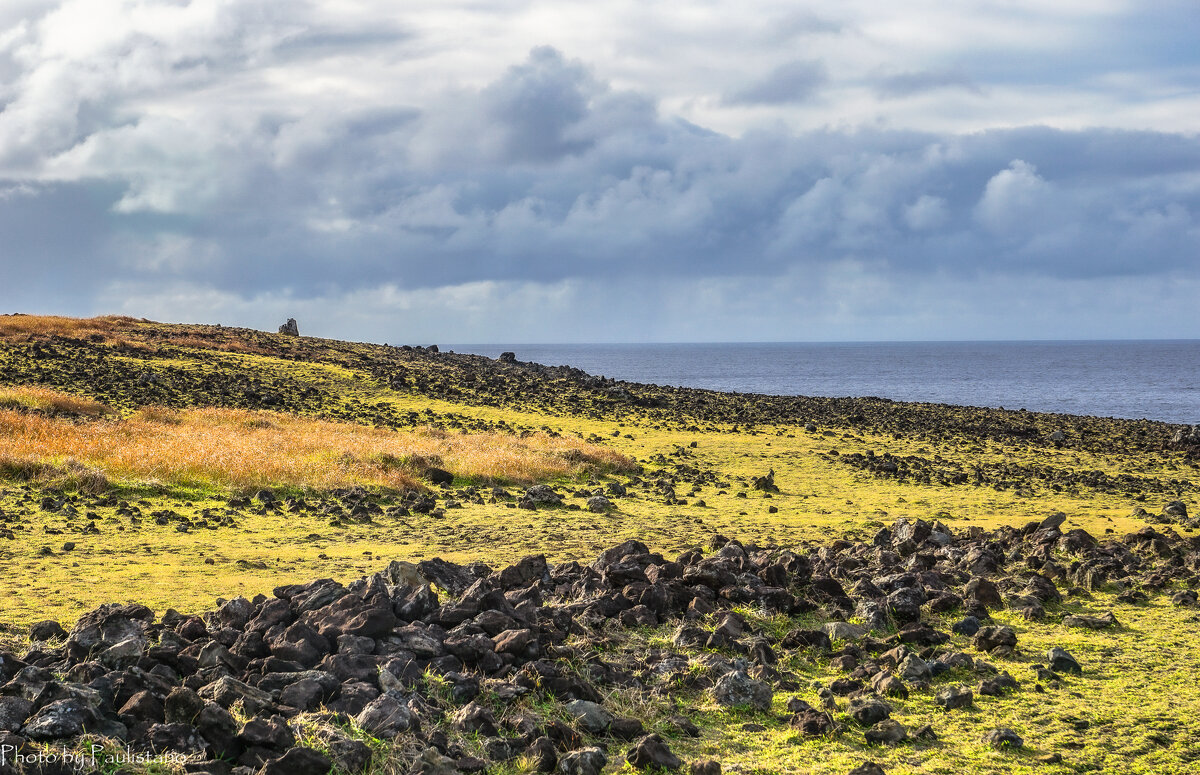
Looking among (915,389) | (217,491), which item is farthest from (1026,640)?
(915,389)

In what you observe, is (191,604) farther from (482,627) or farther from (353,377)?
(353,377)

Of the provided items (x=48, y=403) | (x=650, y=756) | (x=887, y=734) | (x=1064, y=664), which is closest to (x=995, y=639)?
(x=1064, y=664)

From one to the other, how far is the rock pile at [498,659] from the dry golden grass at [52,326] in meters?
50.9

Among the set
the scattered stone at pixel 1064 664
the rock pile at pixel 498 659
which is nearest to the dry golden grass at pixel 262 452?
the rock pile at pixel 498 659

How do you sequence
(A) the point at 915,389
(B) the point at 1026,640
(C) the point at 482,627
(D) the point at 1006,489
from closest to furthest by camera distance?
1. (C) the point at 482,627
2. (B) the point at 1026,640
3. (D) the point at 1006,489
4. (A) the point at 915,389

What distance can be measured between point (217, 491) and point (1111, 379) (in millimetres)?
160700

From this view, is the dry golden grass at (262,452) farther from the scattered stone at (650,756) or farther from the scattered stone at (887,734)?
the scattered stone at (887,734)

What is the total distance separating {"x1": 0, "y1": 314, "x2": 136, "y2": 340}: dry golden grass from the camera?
54.3 m

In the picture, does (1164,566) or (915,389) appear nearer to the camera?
(1164,566)

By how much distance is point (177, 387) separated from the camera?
141ft

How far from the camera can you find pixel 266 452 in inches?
1027

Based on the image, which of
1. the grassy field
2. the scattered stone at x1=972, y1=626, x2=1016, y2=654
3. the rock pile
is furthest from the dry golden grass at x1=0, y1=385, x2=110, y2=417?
the scattered stone at x1=972, y1=626, x2=1016, y2=654

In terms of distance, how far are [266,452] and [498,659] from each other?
60.2 feet

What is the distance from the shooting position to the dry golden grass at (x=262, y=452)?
2302 centimetres
